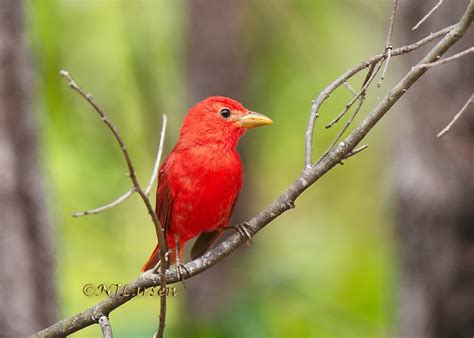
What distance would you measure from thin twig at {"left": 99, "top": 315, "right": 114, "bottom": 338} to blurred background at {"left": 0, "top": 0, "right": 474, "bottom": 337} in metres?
2.17

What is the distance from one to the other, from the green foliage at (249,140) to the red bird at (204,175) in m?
2.14

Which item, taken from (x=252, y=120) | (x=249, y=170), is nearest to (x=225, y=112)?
(x=252, y=120)

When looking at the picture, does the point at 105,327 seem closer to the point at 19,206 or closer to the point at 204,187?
the point at 204,187

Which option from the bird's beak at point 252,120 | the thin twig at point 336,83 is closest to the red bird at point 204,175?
the bird's beak at point 252,120

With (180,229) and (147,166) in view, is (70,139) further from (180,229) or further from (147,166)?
(180,229)

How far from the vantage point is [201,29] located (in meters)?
7.28

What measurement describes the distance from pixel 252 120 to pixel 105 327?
155 centimetres

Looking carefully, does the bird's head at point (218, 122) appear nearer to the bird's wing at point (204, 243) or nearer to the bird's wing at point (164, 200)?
the bird's wing at point (164, 200)

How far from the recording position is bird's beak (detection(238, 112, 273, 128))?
374cm

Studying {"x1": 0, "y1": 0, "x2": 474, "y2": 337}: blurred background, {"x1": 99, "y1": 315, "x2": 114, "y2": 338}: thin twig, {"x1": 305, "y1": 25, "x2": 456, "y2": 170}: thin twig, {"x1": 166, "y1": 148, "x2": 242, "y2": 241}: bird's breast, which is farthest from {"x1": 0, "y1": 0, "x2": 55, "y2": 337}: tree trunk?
{"x1": 305, "y1": 25, "x2": 456, "y2": 170}: thin twig

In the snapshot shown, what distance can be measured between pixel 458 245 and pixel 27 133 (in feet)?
8.04

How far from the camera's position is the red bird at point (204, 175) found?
3.67 meters

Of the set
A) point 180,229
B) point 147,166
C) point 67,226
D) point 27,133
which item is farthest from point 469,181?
point 67,226

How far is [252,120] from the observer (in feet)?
12.4
